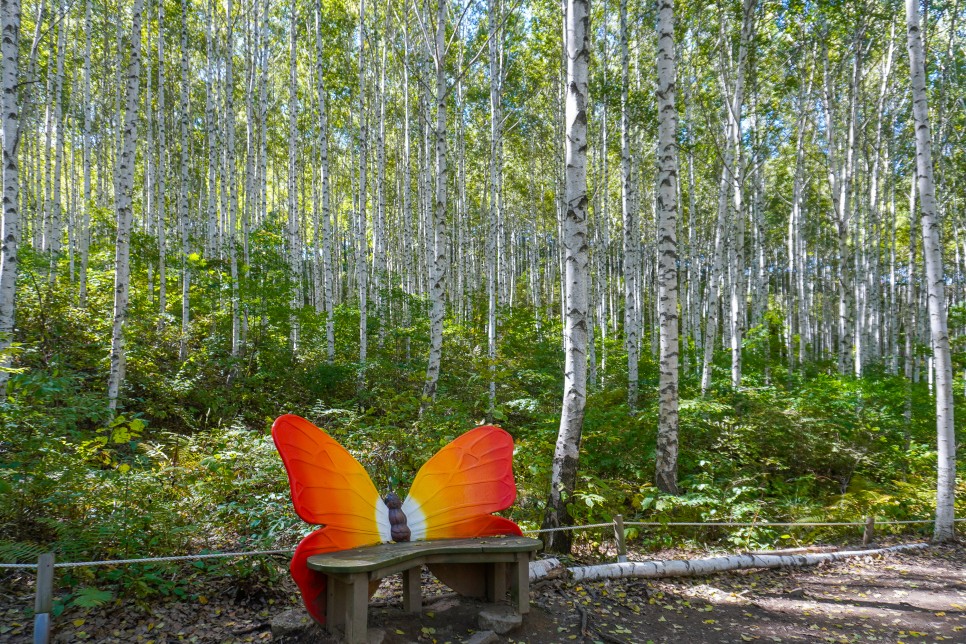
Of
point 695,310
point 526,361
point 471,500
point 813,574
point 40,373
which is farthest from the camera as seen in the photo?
point 695,310

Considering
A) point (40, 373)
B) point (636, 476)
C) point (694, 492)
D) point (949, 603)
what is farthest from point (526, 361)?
point (40, 373)

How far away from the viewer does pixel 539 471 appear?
5.50 meters

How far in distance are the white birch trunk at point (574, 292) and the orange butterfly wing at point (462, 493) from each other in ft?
3.32

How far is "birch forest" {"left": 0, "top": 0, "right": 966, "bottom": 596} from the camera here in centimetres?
458

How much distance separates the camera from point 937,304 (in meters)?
5.66

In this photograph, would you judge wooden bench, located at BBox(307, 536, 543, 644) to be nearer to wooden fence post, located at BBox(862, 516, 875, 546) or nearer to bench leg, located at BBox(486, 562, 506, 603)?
bench leg, located at BBox(486, 562, 506, 603)

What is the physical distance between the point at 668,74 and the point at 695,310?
1298cm

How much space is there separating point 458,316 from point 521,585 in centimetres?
1401

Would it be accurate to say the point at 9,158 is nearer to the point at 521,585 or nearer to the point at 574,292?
the point at 574,292

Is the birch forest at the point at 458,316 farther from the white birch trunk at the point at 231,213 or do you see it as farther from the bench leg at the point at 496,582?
the bench leg at the point at 496,582

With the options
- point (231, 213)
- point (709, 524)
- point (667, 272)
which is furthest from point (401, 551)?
point (231, 213)

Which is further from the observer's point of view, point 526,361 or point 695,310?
point 695,310

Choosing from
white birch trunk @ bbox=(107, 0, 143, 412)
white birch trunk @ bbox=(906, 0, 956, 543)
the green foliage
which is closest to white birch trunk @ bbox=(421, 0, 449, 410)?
the green foliage

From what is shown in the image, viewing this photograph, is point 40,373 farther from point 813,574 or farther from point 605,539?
point 813,574
